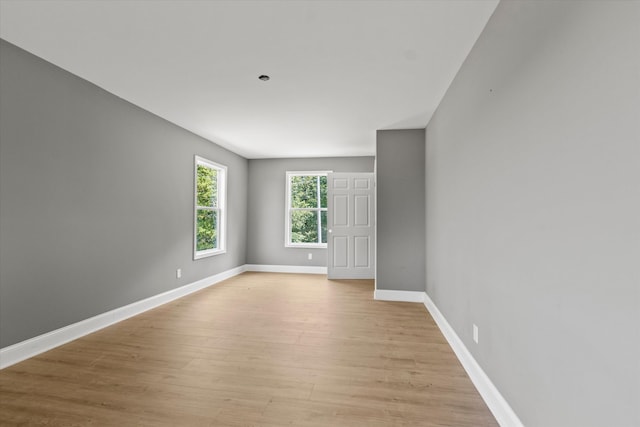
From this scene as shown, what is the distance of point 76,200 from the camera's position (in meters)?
3.05

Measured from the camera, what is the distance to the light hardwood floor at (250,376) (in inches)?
73.7

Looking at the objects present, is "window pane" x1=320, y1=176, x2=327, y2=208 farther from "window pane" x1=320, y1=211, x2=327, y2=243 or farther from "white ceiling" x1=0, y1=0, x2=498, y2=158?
"white ceiling" x1=0, y1=0, x2=498, y2=158

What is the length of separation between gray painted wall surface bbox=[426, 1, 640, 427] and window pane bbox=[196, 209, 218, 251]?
4.41 meters

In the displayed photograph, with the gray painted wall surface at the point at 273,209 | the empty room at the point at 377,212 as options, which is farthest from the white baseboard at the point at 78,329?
the gray painted wall surface at the point at 273,209

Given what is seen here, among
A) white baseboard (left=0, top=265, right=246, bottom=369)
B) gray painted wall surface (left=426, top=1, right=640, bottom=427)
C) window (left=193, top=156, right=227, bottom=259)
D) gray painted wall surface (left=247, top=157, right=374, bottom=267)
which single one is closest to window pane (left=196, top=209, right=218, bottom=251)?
window (left=193, top=156, right=227, bottom=259)

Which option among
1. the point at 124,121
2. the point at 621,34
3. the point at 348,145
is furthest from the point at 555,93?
the point at 348,145

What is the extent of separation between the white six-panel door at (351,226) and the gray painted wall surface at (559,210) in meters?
3.77

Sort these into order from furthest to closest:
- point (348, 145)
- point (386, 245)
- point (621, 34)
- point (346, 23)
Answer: point (348, 145), point (386, 245), point (346, 23), point (621, 34)

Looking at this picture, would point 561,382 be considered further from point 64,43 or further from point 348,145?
point 348,145

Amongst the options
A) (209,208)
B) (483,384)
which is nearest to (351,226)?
(209,208)

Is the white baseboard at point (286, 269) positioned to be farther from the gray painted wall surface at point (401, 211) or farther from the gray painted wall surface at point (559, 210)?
the gray painted wall surface at point (559, 210)

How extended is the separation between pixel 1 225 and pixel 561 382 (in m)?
3.61

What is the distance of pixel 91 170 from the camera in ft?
10.5

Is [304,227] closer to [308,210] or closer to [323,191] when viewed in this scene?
[308,210]
